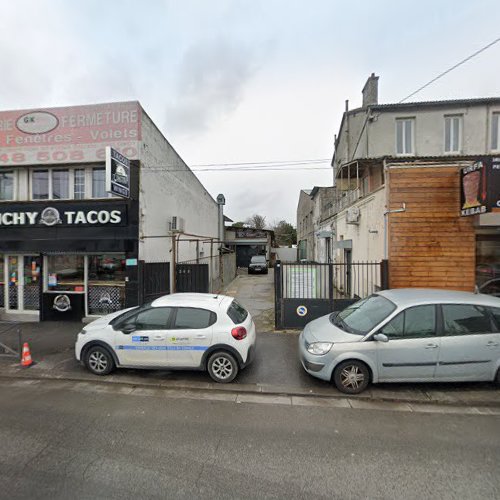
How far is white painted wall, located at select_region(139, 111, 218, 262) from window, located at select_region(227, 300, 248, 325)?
3.89 meters

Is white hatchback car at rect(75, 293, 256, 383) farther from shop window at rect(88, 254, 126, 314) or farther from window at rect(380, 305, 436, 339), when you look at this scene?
shop window at rect(88, 254, 126, 314)

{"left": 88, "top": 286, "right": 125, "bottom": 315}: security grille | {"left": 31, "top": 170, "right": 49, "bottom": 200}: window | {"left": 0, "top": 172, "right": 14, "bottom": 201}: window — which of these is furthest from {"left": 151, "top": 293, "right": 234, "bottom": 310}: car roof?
{"left": 0, "top": 172, "right": 14, "bottom": 201}: window

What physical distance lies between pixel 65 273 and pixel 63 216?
5.80 feet

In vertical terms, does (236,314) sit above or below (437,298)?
below

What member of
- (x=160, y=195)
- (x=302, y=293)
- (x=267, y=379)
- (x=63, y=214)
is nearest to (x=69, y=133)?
(x=63, y=214)

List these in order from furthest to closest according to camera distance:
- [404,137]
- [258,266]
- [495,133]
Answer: [258,266] < [404,137] < [495,133]

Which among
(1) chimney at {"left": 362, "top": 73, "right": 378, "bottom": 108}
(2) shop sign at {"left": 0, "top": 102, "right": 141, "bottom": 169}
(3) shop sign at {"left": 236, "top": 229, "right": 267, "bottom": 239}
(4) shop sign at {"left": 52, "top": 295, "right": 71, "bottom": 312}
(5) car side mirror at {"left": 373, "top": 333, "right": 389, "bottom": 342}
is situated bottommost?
(4) shop sign at {"left": 52, "top": 295, "right": 71, "bottom": 312}

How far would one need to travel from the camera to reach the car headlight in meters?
4.26

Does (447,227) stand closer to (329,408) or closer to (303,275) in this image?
(303,275)

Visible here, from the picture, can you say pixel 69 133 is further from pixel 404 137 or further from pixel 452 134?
pixel 452 134

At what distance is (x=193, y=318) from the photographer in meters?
4.76

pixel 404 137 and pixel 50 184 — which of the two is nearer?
pixel 50 184

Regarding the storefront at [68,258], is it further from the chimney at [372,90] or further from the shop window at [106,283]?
the chimney at [372,90]

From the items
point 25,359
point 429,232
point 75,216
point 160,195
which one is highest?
point 160,195
